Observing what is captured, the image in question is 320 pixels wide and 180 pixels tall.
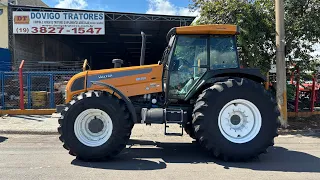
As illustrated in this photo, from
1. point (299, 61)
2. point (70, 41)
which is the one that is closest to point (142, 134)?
Result: point (299, 61)

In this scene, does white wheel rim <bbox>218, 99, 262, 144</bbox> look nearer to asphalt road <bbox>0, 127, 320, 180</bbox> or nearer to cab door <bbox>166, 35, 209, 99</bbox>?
asphalt road <bbox>0, 127, 320, 180</bbox>

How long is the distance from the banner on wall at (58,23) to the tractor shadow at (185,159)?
12.2 metres

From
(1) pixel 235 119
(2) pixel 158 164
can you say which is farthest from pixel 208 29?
(2) pixel 158 164

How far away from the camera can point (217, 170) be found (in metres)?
5.39

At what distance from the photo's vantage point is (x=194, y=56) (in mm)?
6293

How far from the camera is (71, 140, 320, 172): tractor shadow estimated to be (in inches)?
220

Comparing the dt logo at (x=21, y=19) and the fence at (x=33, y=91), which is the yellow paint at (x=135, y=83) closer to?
the fence at (x=33, y=91)

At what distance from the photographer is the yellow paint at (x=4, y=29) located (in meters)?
17.2

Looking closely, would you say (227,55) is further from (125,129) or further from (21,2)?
(21,2)

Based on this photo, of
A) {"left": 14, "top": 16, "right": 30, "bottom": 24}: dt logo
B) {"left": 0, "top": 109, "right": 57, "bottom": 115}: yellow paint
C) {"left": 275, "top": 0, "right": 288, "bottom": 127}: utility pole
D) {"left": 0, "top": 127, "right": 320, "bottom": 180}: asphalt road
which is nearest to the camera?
{"left": 0, "top": 127, "right": 320, "bottom": 180}: asphalt road

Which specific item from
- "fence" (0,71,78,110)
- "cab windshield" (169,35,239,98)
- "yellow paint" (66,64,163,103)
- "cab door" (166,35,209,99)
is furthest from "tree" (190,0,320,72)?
"fence" (0,71,78,110)

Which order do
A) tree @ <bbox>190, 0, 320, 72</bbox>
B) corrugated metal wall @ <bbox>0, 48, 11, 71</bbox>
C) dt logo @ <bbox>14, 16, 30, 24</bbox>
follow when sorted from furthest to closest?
dt logo @ <bbox>14, 16, 30, 24</bbox>
corrugated metal wall @ <bbox>0, 48, 11, 71</bbox>
tree @ <bbox>190, 0, 320, 72</bbox>

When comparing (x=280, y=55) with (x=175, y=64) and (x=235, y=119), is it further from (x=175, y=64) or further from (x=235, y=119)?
(x=175, y=64)

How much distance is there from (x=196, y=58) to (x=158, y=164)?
2.19 meters
